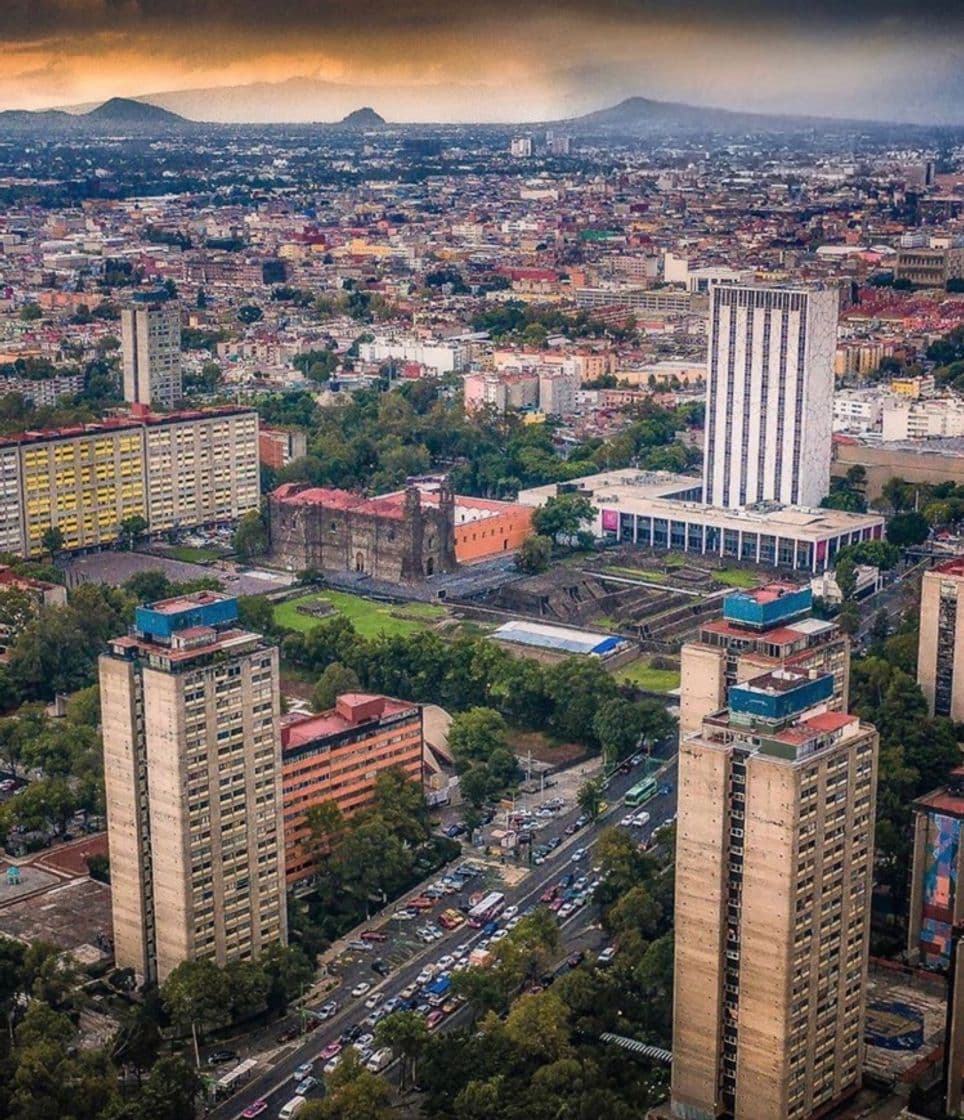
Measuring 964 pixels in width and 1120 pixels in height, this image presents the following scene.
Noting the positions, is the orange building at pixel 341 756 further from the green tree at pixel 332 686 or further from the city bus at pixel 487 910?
the green tree at pixel 332 686

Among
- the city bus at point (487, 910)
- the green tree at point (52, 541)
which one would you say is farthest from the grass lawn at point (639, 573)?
the city bus at point (487, 910)

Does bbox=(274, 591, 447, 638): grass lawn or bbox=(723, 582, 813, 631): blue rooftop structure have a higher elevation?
bbox=(723, 582, 813, 631): blue rooftop structure

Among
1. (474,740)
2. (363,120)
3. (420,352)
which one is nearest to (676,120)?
(363,120)

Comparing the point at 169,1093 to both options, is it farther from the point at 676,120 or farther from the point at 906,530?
the point at 676,120

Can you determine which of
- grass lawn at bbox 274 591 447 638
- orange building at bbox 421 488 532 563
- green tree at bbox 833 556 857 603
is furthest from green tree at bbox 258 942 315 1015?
orange building at bbox 421 488 532 563

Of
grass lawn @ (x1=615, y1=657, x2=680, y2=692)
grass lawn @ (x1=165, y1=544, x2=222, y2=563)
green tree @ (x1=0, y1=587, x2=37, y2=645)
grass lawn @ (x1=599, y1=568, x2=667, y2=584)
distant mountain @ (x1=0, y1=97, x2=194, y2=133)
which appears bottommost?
grass lawn @ (x1=615, y1=657, x2=680, y2=692)

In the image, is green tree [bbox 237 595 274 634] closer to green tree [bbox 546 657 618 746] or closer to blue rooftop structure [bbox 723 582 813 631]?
green tree [bbox 546 657 618 746]

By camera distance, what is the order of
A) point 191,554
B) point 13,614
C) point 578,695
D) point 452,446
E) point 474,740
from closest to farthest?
point 474,740 → point 578,695 → point 13,614 → point 191,554 → point 452,446

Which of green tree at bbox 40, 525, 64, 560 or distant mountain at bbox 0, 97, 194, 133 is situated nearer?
green tree at bbox 40, 525, 64, 560
